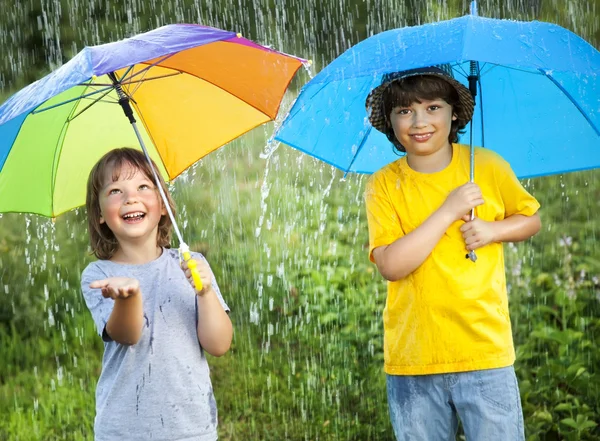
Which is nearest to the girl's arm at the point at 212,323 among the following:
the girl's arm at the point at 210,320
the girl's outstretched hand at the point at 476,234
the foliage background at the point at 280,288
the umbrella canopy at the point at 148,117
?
the girl's arm at the point at 210,320

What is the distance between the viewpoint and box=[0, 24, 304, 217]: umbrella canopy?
10.5ft

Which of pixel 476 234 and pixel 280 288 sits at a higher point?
pixel 476 234

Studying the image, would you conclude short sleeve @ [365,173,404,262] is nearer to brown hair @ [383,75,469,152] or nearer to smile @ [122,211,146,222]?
brown hair @ [383,75,469,152]

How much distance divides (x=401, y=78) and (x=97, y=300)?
3.78 feet

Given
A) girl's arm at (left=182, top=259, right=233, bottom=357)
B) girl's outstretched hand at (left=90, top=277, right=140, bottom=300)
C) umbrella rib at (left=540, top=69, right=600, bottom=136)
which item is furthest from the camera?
umbrella rib at (left=540, top=69, right=600, bottom=136)

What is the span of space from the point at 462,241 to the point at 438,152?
11.6 inches

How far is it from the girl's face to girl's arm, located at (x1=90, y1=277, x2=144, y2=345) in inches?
10.8

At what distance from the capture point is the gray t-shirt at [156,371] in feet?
9.17

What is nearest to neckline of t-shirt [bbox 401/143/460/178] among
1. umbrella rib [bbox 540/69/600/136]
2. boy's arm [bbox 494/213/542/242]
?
boy's arm [bbox 494/213/542/242]

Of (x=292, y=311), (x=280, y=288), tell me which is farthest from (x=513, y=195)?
(x=280, y=288)

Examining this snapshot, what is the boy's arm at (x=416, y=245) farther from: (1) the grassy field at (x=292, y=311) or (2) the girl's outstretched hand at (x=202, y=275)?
(1) the grassy field at (x=292, y=311)

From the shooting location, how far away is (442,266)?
287 cm

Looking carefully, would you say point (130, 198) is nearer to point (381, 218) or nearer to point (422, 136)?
point (381, 218)

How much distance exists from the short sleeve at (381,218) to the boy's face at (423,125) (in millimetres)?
159
